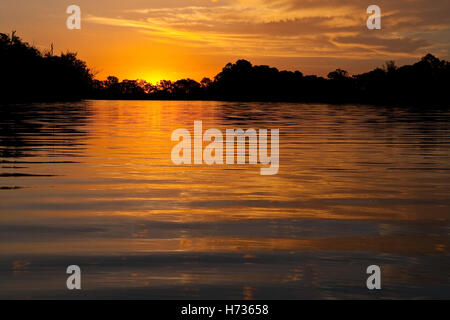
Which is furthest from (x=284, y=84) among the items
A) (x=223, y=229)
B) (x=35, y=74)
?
(x=223, y=229)

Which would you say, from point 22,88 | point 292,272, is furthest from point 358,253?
point 22,88

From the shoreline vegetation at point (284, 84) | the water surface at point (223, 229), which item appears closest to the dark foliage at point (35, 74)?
the shoreline vegetation at point (284, 84)

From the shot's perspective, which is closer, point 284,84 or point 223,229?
point 223,229

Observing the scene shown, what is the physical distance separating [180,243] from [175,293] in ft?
5.46

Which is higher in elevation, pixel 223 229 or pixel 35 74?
pixel 35 74

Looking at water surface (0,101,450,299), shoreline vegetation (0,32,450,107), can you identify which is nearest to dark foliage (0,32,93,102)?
shoreline vegetation (0,32,450,107)

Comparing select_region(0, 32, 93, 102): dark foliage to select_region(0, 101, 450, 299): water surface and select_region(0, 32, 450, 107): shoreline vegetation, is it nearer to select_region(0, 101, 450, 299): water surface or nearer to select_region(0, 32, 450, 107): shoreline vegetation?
select_region(0, 32, 450, 107): shoreline vegetation

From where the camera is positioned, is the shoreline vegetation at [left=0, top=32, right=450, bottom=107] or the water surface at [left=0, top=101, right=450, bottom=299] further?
the shoreline vegetation at [left=0, top=32, right=450, bottom=107]

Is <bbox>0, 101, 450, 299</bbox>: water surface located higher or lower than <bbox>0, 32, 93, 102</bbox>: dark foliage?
lower

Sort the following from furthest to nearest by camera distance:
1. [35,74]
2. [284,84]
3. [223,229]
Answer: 1. [284,84]
2. [35,74]
3. [223,229]

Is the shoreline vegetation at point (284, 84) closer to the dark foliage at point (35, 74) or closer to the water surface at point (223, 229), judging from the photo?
the dark foliage at point (35, 74)

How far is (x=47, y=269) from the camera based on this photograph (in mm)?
5727

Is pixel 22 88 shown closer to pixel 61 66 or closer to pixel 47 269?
pixel 61 66

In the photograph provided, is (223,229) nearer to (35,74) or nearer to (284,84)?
(35,74)
